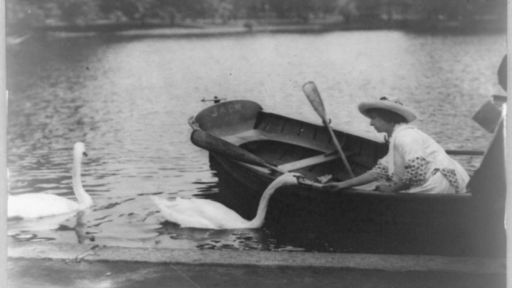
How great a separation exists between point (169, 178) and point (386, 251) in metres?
4.92

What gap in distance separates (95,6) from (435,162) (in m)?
8.19

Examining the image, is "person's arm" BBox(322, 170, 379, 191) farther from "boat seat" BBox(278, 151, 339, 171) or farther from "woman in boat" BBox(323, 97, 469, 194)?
"boat seat" BBox(278, 151, 339, 171)

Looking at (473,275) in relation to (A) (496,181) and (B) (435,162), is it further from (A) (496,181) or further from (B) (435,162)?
(B) (435,162)

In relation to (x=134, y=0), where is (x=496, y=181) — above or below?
below

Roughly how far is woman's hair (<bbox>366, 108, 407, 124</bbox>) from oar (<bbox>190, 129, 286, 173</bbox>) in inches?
63.0

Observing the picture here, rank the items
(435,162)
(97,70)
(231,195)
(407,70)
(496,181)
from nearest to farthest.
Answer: (496,181) < (435,162) < (231,195) < (407,70) < (97,70)

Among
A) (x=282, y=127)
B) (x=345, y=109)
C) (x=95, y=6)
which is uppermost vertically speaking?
(x=95, y=6)

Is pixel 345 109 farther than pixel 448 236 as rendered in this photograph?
Yes

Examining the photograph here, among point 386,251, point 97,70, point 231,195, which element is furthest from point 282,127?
point 97,70

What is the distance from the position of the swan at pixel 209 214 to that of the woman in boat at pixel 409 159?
1.23 meters

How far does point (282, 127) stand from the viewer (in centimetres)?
1054

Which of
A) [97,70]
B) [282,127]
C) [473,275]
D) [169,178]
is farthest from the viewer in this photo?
[97,70]

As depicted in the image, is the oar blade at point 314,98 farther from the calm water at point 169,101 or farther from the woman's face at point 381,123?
the woman's face at point 381,123

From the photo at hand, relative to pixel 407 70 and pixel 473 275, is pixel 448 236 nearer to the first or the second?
pixel 473 275
